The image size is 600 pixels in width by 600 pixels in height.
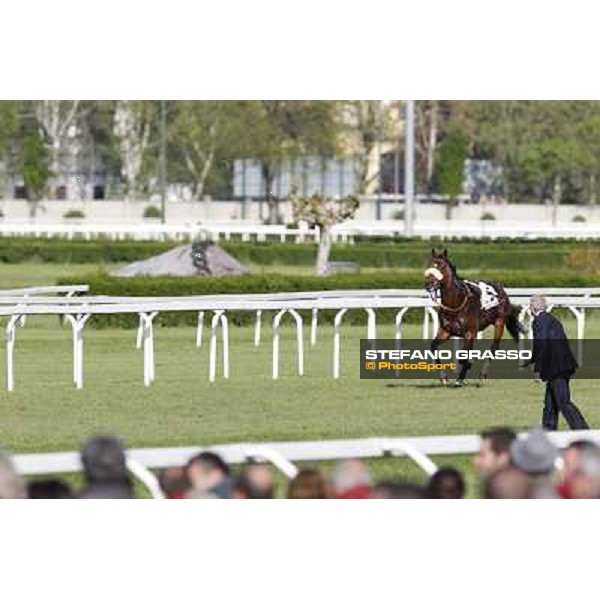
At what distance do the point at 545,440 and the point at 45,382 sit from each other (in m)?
9.55

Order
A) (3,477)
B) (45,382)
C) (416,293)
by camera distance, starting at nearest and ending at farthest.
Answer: (3,477) < (45,382) < (416,293)

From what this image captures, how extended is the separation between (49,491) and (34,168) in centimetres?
4803

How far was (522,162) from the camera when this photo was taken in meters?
57.8

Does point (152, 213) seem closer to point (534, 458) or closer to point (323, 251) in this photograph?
point (323, 251)

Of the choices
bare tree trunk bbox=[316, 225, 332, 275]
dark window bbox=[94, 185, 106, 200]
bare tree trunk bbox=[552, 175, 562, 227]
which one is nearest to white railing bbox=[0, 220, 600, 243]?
bare tree trunk bbox=[316, 225, 332, 275]

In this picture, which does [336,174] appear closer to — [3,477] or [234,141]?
[234,141]

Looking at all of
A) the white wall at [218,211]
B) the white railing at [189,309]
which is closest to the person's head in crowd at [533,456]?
the white railing at [189,309]

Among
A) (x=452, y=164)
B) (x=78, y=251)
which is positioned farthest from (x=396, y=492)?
(x=452, y=164)

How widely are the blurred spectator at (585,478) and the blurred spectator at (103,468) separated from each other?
1.48 m

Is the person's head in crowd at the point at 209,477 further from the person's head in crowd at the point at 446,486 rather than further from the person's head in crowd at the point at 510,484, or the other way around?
the person's head in crowd at the point at 510,484

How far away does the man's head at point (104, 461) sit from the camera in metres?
6.59

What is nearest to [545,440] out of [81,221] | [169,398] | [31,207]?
[169,398]

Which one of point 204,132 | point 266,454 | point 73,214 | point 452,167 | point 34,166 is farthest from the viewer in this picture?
point 204,132

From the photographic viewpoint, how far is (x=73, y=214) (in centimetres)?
5369
